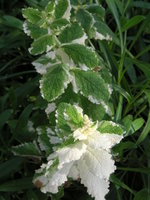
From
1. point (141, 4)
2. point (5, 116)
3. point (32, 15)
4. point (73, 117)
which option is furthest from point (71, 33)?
point (141, 4)

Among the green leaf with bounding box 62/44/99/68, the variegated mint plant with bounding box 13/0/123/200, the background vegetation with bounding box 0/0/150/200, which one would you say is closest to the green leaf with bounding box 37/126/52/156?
the variegated mint plant with bounding box 13/0/123/200

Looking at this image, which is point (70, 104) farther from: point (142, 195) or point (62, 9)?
point (142, 195)

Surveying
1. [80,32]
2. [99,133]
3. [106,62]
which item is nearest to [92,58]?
[80,32]

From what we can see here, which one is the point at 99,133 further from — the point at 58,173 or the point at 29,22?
the point at 29,22

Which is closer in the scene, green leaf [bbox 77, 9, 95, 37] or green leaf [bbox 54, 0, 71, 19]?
green leaf [bbox 54, 0, 71, 19]

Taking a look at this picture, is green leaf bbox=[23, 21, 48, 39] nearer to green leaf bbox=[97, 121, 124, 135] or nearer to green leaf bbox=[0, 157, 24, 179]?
green leaf bbox=[97, 121, 124, 135]

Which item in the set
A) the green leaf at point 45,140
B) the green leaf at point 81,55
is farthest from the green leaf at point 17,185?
the green leaf at point 81,55

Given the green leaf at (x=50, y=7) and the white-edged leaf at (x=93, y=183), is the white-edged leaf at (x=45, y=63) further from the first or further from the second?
the white-edged leaf at (x=93, y=183)
